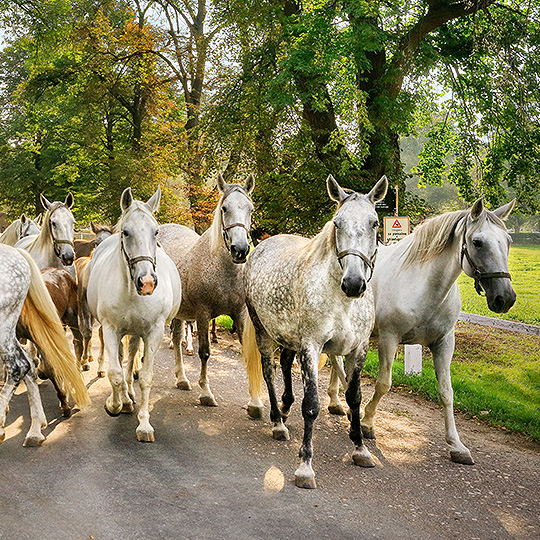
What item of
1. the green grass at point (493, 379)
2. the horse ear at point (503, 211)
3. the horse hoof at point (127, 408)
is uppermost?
the horse ear at point (503, 211)

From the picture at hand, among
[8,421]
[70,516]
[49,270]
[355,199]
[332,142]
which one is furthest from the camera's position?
[332,142]

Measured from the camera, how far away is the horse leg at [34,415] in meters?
5.23

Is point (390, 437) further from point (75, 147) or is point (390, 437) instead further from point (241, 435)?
point (75, 147)

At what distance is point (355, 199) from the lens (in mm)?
4887

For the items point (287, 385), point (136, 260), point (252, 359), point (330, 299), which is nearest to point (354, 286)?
point (330, 299)

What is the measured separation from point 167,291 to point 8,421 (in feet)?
6.93

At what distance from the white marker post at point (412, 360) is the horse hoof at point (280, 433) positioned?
11.3ft

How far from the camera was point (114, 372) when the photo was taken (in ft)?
18.3

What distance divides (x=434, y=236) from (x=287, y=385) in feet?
7.33

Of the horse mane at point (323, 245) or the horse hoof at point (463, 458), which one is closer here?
the horse mane at point (323, 245)

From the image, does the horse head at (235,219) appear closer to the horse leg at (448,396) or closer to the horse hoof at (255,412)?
the horse hoof at (255,412)

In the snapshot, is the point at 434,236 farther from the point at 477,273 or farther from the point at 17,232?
the point at 17,232

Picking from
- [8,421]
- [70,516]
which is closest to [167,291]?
[8,421]

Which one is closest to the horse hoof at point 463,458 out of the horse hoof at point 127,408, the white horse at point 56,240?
the horse hoof at point 127,408
